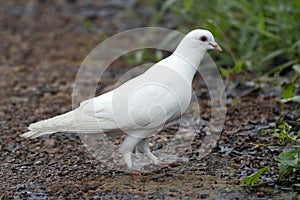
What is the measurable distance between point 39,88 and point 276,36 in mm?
2227

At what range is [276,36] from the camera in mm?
5809

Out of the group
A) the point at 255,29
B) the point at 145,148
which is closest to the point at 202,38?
the point at 145,148

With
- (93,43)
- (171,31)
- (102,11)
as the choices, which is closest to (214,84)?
(171,31)

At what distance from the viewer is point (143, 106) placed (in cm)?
361

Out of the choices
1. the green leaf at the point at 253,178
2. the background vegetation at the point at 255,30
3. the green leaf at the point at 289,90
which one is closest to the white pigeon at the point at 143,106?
the green leaf at the point at 253,178

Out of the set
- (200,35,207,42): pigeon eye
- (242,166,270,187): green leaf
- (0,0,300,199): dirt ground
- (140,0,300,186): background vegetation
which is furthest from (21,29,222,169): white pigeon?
→ (140,0,300,186): background vegetation

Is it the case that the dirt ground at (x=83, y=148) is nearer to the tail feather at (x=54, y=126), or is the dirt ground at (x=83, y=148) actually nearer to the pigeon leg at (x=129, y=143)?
the pigeon leg at (x=129, y=143)

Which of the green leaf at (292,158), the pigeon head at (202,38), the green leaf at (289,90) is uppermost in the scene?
the pigeon head at (202,38)

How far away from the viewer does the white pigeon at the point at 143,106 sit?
142 inches

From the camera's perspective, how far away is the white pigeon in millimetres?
3607

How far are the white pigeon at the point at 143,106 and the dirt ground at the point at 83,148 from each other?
262 mm

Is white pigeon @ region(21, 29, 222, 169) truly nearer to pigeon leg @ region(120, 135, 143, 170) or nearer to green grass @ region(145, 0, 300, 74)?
pigeon leg @ region(120, 135, 143, 170)

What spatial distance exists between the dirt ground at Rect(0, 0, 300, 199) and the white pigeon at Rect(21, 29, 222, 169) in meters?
0.26

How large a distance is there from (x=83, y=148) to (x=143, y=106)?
0.95 metres
